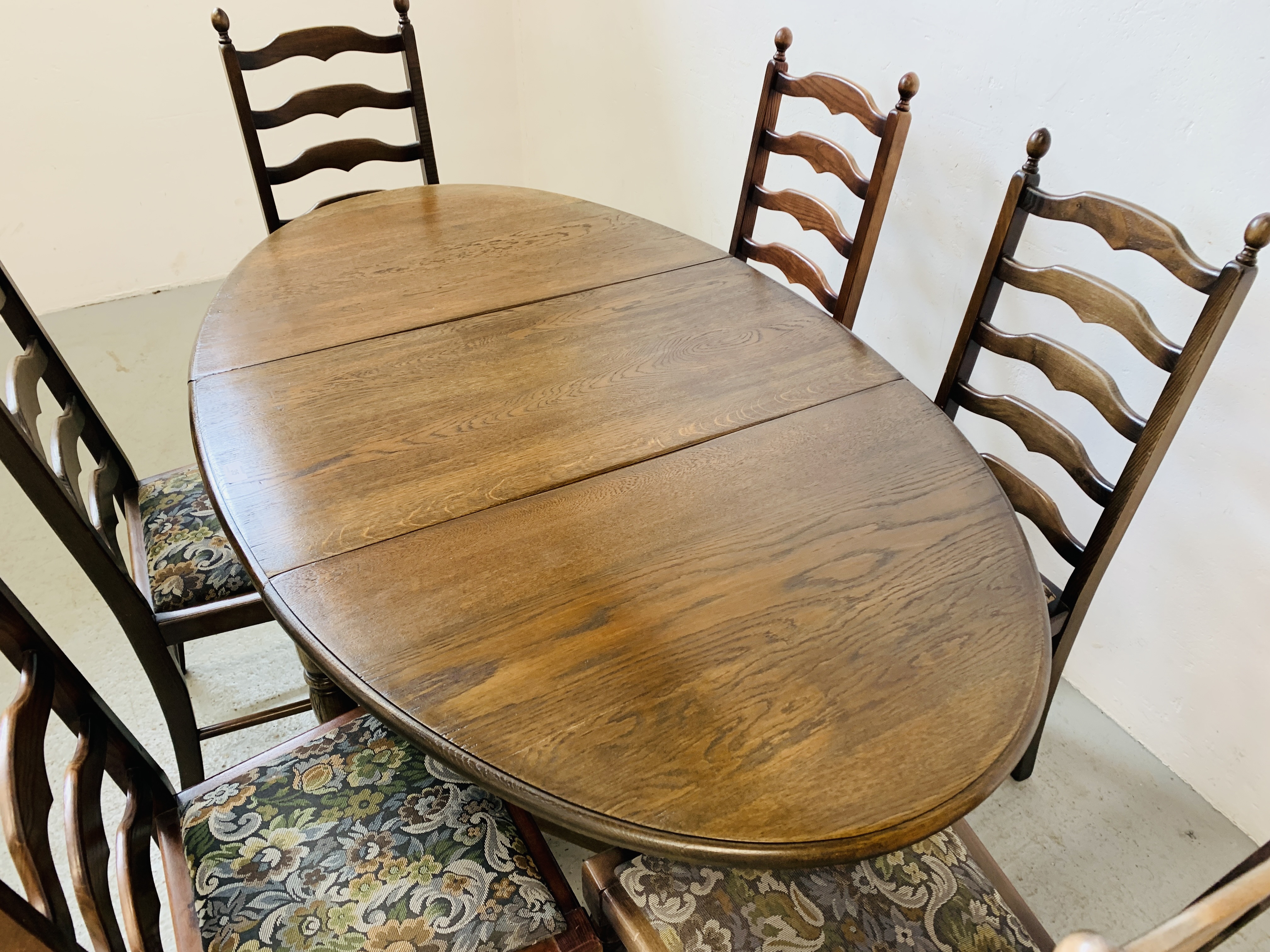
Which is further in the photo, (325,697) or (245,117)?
(245,117)

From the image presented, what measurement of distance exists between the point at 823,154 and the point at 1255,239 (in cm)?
80

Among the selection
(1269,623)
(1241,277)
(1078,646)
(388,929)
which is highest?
(1241,277)

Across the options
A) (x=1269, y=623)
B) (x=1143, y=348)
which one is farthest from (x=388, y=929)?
(x=1269, y=623)

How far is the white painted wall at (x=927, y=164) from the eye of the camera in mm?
1440

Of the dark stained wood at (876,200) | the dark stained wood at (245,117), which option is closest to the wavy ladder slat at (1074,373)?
the dark stained wood at (876,200)

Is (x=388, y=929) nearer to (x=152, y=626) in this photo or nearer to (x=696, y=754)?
(x=696, y=754)

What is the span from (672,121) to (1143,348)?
6.22ft

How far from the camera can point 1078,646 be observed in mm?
1867

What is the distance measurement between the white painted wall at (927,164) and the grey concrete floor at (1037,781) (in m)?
0.07

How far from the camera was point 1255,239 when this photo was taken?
1.07 meters

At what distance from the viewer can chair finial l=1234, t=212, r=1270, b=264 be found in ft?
3.46

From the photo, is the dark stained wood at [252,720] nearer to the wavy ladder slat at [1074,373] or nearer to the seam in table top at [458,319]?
the seam in table top at [458,319]

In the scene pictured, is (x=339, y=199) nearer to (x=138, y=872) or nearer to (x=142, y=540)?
(x=142, y=540)

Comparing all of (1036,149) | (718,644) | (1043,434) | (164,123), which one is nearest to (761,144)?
(1036,149)
